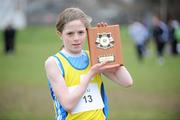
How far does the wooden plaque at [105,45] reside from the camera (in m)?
3.74

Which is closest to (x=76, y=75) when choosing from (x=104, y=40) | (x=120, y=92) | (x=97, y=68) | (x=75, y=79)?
(x=75, y=79)

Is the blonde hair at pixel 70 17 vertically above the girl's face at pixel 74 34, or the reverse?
the blonde hair at pixel 70 17

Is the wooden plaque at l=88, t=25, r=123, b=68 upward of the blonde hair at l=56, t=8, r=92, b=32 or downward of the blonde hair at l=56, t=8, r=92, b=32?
downward

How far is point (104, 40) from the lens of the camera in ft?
12.4

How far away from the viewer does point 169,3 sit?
3231cm

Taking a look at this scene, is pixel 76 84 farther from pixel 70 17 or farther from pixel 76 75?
pixel 70 17

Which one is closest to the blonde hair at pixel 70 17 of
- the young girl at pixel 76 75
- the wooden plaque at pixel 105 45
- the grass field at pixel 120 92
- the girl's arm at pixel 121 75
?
the young girl at pixel 76 75

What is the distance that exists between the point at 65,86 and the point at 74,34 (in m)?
0.33

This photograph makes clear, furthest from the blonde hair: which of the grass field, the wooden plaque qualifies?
the grass field

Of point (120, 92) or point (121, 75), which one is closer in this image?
point (121, 75)

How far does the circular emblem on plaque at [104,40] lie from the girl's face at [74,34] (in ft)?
0.34

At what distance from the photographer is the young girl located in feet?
12.3

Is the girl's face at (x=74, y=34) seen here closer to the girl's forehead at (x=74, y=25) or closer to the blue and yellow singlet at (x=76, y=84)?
the girl's forehead at (x=74, y=25)

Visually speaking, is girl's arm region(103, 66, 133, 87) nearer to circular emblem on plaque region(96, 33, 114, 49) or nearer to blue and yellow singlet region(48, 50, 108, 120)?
blue and yellow singlet region(48, 50, 108, 120)
